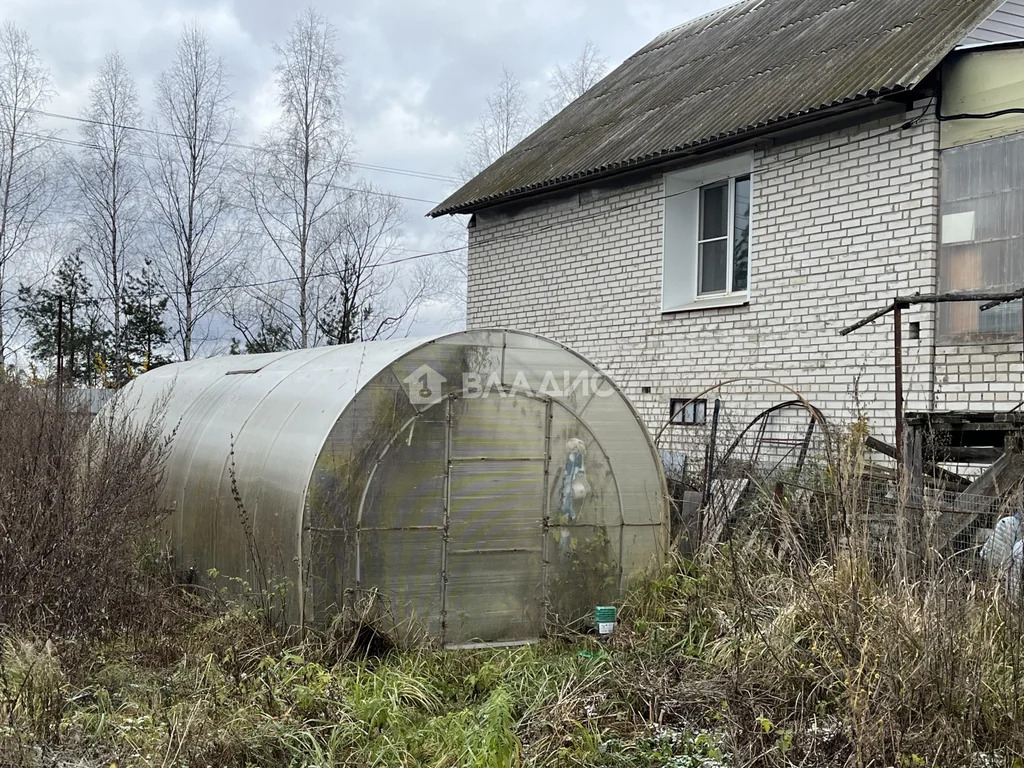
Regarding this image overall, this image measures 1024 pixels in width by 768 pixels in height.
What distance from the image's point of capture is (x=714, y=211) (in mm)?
11484

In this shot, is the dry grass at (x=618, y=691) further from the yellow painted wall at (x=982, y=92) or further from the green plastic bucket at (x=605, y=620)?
the yellow painted wall at (x=982, y=92)

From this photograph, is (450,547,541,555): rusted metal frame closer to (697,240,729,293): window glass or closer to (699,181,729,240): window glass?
(697,240,729,293): window glass

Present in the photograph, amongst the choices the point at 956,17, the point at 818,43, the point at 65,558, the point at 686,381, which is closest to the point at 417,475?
the point at 65,558

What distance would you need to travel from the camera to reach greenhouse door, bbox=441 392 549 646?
7.48 metres

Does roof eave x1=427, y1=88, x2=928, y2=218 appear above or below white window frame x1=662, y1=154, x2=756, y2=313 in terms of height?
above

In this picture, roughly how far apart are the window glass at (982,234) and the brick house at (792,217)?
2cm

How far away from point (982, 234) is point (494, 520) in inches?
193

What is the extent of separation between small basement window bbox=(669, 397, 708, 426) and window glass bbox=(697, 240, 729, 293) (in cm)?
131

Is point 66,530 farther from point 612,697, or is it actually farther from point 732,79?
point 732,79

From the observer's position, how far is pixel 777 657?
5434 millimetres

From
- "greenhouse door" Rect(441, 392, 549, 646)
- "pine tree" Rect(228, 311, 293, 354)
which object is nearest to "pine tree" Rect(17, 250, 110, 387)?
"pine tree" Rect(228, 311, 293, 354)

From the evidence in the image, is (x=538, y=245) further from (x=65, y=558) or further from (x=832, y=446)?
(x=65, y=558)

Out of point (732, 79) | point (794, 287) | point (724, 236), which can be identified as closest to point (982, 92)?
point (794, 287)

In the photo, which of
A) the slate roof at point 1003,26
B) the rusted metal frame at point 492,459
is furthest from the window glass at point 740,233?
the rusted metal frame at point 492,459
